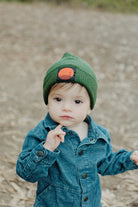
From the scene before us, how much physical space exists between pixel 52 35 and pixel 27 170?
28.4ft

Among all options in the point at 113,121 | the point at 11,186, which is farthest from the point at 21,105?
the point at 11,186

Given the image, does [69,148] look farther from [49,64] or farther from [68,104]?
[49,64]

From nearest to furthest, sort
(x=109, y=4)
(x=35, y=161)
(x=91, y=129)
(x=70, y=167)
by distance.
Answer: (x=35, y=161), (x=70, y=167), (x=91, y=129), (x=109, y=4)

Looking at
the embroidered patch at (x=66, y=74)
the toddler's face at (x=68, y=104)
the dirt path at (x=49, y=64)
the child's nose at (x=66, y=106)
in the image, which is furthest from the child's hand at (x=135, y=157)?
the dirt path at (x=49, y=64)

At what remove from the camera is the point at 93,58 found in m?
8.45

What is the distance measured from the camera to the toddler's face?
2.10 m

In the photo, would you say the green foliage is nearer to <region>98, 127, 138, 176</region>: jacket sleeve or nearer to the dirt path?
the dirt path

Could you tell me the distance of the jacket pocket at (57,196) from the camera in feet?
7.32

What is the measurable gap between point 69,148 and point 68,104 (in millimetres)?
338

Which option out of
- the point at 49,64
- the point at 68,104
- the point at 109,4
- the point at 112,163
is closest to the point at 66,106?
the point at 68,104

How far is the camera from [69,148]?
221 centimetres

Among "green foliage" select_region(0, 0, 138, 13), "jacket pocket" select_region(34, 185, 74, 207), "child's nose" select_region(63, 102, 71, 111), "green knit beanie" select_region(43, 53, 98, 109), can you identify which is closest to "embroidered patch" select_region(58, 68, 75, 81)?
"green knit beanie" select_region(43, 53, 98, 109)

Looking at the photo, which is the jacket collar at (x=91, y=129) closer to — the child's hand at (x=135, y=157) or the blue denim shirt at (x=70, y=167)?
the blue denim shirt at (x=70, y=167)

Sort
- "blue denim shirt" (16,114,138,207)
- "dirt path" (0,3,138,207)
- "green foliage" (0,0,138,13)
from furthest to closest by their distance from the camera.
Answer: "green foliage" (0,0,138,13) → "dirt path" (0,3,138,207) → "blue denim shirt" (16,114,138,207)
